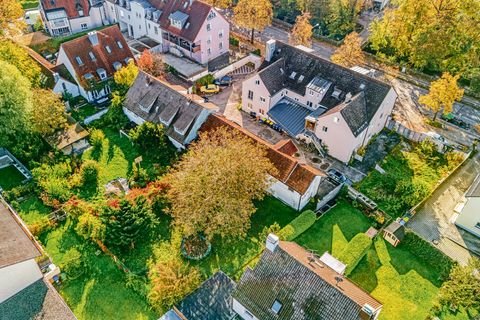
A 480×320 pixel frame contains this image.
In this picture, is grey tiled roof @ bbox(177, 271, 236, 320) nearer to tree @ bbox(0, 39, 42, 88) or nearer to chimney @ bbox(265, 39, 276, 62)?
chimney @ bbox(265, 39, 276, 62)

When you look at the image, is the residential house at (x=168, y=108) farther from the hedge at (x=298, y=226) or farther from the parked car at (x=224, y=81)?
the hedge at (x=298, y=226)

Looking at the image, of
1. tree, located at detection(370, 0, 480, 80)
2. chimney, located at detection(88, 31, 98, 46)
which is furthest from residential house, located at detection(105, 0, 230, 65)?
tree, located at detection(370, 0, 480, 80)

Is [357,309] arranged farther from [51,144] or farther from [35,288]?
[51,144]

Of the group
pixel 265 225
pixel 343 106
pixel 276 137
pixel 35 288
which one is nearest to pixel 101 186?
pixel 35 288

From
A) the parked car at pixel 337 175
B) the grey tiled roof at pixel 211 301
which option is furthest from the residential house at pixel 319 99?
the grey tiled roof at pixel 211 301

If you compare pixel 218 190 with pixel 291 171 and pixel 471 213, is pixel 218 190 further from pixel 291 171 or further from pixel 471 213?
pixel 471 213
